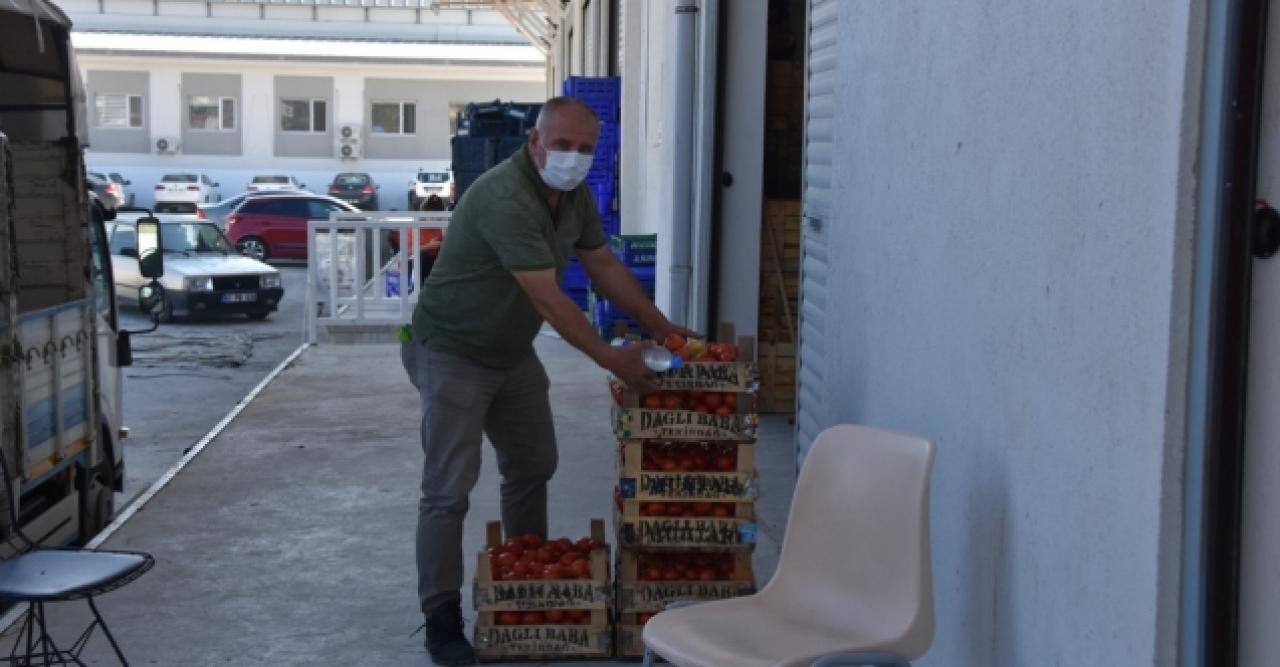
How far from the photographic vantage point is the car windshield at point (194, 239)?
21578 mm

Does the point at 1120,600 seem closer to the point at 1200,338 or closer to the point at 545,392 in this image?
the point at 1200,338

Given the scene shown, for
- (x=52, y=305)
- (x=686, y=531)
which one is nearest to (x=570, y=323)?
(x=686, y=531)

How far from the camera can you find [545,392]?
17.3ft

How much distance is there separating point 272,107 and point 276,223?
1884 cm

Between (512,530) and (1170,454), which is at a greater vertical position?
(1170,454)

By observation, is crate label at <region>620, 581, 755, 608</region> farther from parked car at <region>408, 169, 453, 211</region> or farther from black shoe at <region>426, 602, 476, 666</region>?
parked car at <region>408, 169, 453, 211</region>

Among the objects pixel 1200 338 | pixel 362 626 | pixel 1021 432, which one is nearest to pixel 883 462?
pixel 1021 432

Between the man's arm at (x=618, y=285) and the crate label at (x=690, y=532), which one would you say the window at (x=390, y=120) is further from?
the crate label at (x=690, y=532)

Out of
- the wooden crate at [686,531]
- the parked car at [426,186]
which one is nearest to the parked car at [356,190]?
the parked car at [426,186]

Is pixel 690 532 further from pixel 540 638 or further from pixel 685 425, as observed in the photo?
pixel 540 638

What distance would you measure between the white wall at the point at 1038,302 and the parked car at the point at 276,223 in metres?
27.6

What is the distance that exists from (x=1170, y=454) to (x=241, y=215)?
3042 cm

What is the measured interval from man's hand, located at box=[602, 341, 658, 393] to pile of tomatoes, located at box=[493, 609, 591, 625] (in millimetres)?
799

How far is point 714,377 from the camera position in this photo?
15.8 feet
